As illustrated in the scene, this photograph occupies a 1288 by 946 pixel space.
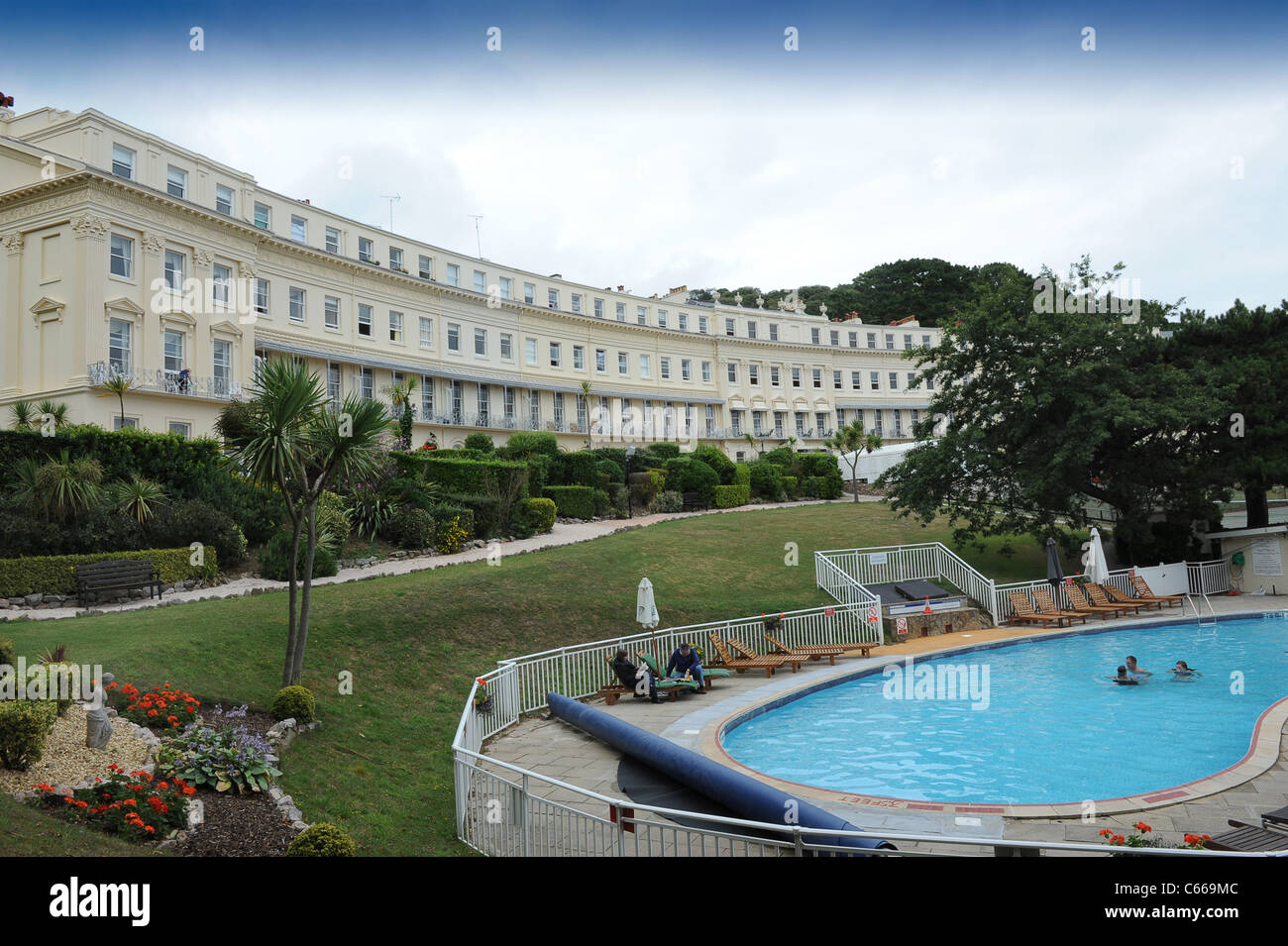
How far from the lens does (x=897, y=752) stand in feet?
38.5

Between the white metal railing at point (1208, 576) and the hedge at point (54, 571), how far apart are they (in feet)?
101

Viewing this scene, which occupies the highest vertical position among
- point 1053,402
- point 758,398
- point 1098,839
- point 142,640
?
point 758,398

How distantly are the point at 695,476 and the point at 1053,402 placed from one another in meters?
18.6

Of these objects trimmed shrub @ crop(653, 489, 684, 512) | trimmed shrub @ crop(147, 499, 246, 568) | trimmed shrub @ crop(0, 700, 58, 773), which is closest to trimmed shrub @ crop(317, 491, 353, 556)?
trimmed shrub @ crop(147, 499, 246, 568)

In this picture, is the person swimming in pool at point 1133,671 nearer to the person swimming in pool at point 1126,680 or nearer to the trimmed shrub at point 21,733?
the person swimming in pool at point 1126,680

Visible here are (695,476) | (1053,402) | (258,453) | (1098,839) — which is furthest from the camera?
(695,476)

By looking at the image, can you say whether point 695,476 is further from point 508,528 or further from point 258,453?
point 258,453

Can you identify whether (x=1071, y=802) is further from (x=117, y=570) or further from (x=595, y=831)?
(x=117, y=570)

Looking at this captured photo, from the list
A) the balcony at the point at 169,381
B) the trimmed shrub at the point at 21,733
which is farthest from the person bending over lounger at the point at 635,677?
the balcony at the point at 169,381

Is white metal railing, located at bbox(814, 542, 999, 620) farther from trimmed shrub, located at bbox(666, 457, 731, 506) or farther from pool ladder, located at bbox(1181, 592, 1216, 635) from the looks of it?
trimmed shrub, located at bbox(666, 457, 731, 506)

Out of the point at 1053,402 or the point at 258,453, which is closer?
the point at 258,453

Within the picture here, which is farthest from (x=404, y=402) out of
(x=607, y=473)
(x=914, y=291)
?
(x=914, y=291)
